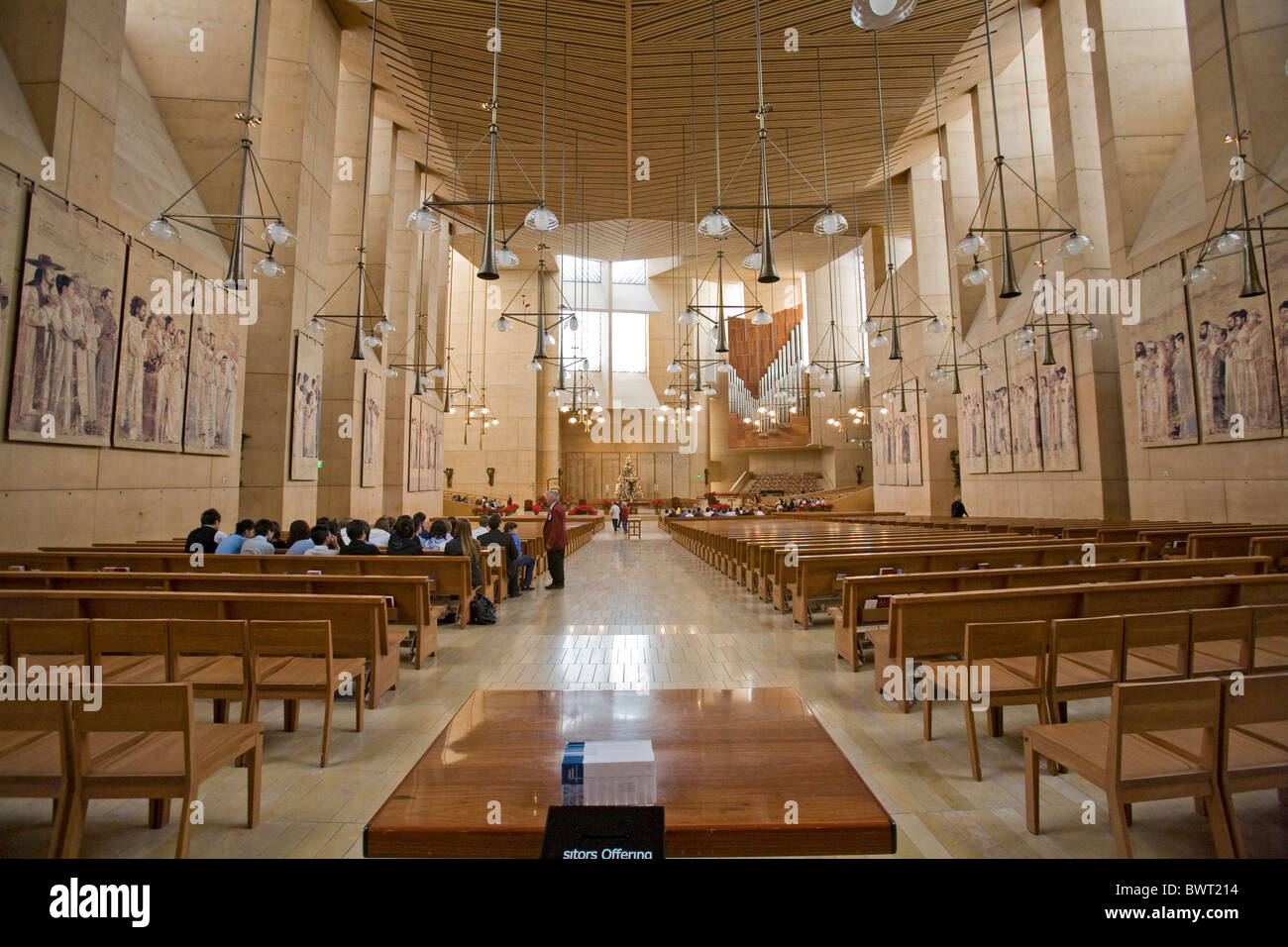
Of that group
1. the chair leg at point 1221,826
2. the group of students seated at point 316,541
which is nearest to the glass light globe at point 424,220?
the group of students seated at point 316,541

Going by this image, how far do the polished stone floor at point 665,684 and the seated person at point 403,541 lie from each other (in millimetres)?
844

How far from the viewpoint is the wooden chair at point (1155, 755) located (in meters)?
1.46

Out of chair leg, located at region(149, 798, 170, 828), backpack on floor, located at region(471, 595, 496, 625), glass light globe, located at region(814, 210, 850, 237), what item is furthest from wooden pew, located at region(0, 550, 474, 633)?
glass light globe, located at region(814, 210, 850, 237)

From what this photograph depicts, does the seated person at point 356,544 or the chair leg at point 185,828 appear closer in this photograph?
the chair leg at point 185,828

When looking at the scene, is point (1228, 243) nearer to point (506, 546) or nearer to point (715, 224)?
point (715, 224)

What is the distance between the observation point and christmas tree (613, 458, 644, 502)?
26328 mm

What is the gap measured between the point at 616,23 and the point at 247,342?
23.3 ft

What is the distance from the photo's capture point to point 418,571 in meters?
4.79

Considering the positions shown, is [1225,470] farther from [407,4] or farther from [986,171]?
[407,4]

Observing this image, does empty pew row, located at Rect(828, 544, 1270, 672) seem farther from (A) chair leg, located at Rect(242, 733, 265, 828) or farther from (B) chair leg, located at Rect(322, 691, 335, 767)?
(A) chair leg, located at Rect(242, 733, 265, 828)

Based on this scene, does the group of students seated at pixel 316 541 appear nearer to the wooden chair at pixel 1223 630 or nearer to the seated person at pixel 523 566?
the seated person at pixel 523 566

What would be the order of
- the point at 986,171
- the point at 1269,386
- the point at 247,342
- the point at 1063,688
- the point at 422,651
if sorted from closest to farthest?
the point at 1063,688 → the point at 422,651 → the point at 1269,386 → the point at 247,342 → the point at 986,171

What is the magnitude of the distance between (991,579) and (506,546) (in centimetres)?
497

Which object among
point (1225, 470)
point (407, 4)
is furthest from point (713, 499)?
point (407, 4)
